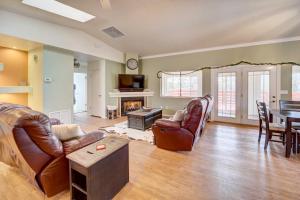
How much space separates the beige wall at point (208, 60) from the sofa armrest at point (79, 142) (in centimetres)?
479

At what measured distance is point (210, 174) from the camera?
2.19 metres

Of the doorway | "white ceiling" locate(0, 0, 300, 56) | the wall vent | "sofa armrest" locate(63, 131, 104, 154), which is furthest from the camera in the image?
the doorway

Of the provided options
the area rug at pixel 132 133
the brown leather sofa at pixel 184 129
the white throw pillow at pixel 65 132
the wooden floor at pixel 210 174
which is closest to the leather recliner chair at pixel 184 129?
the brown leather sofa at pixel 184 129

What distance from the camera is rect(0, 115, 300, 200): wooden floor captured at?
1.78m

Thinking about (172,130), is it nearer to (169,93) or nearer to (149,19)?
(149,19)

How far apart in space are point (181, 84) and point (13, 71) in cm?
563

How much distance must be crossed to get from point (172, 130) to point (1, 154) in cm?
267

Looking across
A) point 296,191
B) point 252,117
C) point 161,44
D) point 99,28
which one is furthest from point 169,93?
point 296,191

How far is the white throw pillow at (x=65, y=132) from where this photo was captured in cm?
190

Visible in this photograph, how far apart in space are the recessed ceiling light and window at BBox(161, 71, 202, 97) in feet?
12.3

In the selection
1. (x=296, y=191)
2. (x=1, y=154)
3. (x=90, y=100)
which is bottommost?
(x=296, y=191)

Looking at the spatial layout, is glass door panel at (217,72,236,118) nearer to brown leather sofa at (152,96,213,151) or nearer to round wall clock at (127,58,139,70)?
brown leather sofa at (152,96,213,151)

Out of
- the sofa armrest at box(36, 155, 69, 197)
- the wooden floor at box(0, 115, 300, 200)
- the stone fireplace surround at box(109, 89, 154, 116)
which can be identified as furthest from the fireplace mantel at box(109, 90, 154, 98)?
the sofa armrest at box(36, 155, 69, 197)

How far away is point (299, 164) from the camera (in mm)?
2430
